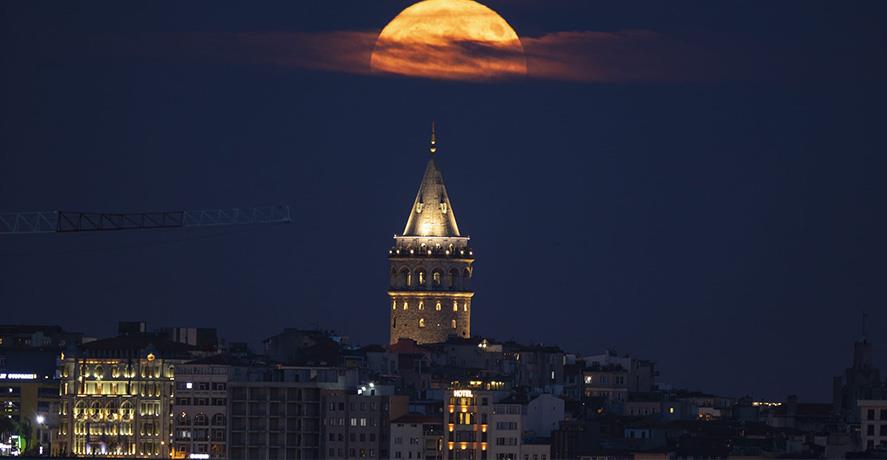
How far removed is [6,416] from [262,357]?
41.7ft

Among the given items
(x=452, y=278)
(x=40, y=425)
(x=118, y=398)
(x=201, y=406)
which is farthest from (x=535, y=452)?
(x=452, y=278)

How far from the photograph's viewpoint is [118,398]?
16650cm

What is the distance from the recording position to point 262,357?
17462cm

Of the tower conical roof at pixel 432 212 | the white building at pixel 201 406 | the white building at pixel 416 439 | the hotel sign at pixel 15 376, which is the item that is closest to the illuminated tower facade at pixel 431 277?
the tower conical roof at pixel 432 212

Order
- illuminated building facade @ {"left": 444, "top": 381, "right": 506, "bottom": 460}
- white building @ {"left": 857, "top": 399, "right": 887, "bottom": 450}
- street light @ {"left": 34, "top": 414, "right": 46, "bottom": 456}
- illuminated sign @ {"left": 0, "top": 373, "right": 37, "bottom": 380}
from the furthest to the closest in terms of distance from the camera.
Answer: illuminated sign @ {"left": 0, "top": 373, "right": 37, "bottom": 380}
street light @ {"left": 34, "top": 414, "right": 46, "bottom": 456}
white building @ {"left": 857, "top": 399, "right": 887, "bottom": 450}
illuminated building facade @ {"left": 444, "top": 381, "right": 506, "bottom": 460}

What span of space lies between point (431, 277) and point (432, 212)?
388cm

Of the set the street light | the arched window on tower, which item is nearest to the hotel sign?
the street light

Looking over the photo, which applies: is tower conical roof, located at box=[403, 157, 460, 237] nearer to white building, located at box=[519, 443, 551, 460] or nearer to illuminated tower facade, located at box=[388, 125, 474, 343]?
illuminated tower facade, located at box=[388, 125, 474, 343]

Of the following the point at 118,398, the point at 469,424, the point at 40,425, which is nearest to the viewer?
the point at 469,424

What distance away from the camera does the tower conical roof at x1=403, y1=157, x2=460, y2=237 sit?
642 ft

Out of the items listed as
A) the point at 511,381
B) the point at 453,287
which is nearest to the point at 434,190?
the point at 453,287

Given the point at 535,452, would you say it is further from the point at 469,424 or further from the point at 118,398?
the point at 118,398

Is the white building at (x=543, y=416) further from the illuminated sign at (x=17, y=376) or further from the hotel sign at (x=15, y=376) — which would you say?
the hotel sign at (x=15, y=376)

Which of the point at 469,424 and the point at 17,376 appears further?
the point at 17,376
